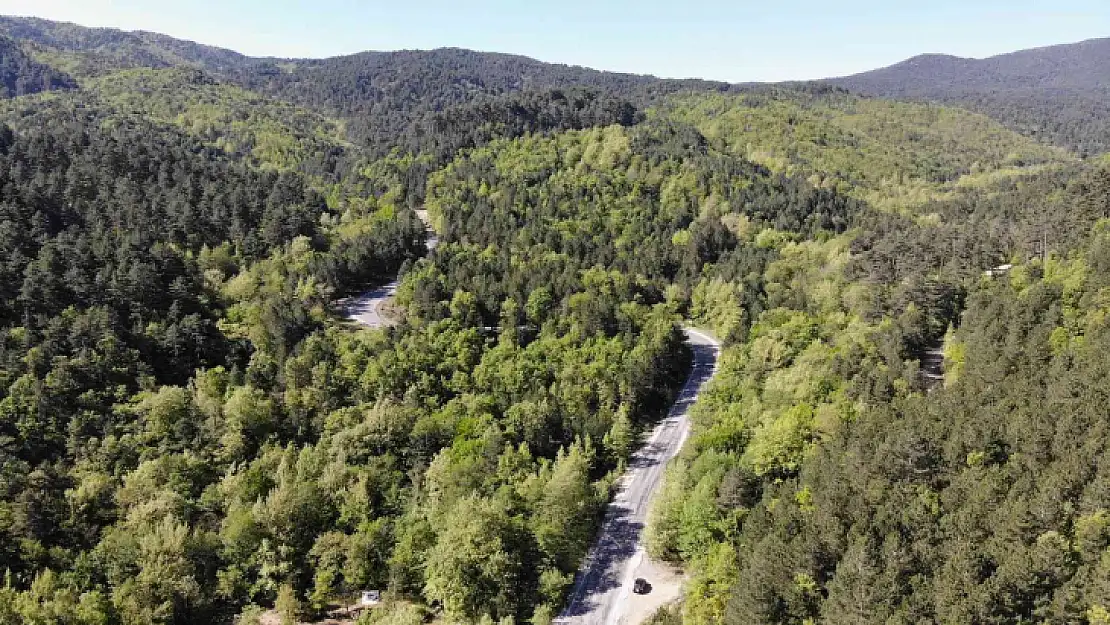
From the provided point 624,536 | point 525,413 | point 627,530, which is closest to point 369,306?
point 525,413

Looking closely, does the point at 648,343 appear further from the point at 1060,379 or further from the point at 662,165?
the point at 662,165

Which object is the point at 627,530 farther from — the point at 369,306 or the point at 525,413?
the point at 369,306

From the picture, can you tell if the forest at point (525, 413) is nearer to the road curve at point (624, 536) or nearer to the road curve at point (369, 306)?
the road curve at point (624, 536)

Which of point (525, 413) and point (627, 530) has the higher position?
point (525, 413)

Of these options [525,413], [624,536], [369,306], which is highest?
[369,306]

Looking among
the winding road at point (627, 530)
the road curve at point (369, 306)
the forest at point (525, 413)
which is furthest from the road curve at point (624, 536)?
the road curve at point (369, 306)

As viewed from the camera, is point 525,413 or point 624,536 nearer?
point 624,536

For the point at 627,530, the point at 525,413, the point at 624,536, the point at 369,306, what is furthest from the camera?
the point at 369,306
